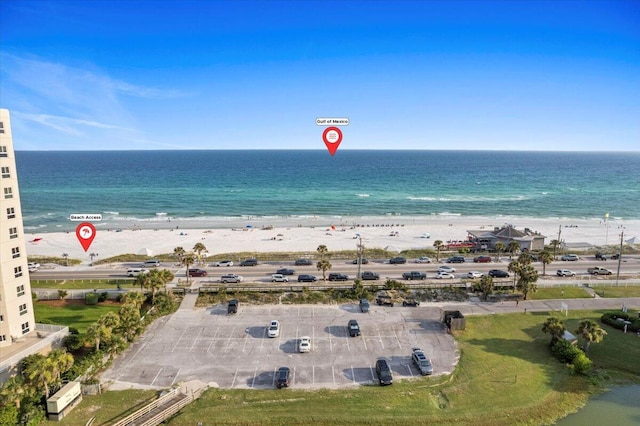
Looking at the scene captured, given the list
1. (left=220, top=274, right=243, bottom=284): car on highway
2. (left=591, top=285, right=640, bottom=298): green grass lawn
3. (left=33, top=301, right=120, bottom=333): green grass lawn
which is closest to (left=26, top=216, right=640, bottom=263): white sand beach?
(left=220, top=274, right=243, bottom=284): car on highway

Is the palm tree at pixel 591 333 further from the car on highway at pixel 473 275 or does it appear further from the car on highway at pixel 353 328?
the car on highway at pixel 473 275

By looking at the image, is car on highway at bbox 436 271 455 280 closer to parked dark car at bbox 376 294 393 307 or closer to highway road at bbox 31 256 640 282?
highway road at bbox 31 256 640 282

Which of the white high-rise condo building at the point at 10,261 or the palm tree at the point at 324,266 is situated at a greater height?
the white high-rise condo building at the point at 10,261

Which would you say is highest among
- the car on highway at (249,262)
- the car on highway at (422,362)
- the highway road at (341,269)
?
the car on highway at (249,262)

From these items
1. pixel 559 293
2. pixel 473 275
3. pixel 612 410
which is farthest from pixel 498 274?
pixel 612 410

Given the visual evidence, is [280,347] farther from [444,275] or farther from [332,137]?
[444,275]

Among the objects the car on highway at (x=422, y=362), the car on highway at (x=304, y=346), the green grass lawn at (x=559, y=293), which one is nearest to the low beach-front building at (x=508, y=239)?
the green grass lawn at (x=559, y=293)
